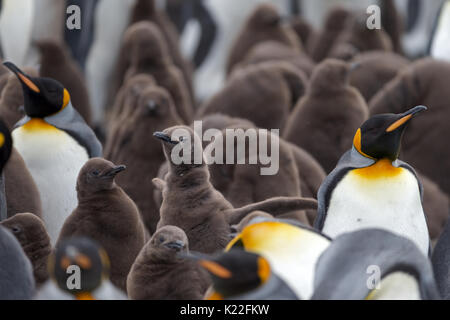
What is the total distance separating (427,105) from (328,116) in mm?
607

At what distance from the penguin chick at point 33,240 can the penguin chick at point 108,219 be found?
128mm

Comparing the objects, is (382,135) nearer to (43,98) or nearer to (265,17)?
(43,98)

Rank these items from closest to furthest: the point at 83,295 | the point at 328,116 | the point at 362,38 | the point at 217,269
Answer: the point at 217,269
the point at 83,295
the point at 328,116
the point at 362,38

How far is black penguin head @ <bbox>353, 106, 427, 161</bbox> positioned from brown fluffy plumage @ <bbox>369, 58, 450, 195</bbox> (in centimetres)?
153

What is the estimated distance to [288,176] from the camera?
10.5 ft

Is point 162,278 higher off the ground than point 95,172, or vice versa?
point 95,172

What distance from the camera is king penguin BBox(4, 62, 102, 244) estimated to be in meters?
3.24

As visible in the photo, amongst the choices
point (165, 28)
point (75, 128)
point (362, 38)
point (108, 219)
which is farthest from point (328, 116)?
point (165, 28)

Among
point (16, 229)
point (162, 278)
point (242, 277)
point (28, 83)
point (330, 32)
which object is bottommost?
point (330, 32)

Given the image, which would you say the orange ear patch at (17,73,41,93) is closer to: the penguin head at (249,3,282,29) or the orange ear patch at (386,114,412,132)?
the orange ear patch at (386,114,412,132)

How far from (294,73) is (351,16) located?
6.89 feet

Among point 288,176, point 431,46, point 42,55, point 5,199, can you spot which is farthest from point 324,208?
point 431,46

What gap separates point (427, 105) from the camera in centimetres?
417

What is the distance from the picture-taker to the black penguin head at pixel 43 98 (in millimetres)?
3205
